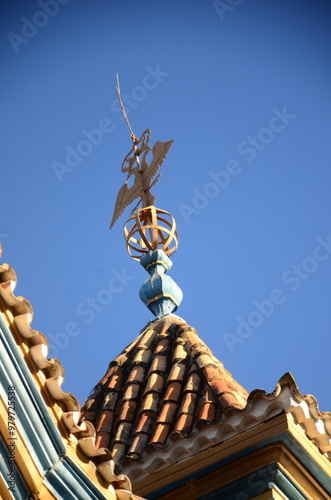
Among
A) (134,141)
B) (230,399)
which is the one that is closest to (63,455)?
(230,399)

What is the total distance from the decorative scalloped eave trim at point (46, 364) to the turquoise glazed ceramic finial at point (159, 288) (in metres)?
4.93

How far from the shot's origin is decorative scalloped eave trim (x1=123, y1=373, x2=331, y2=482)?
7926mm

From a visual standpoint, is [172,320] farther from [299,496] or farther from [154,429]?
[299,496]

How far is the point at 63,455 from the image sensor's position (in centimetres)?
629

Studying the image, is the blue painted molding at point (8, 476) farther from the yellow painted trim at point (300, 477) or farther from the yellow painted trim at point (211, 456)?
the yellow painted trim at point (300, 477)

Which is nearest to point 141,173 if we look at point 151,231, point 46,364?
point 151,231

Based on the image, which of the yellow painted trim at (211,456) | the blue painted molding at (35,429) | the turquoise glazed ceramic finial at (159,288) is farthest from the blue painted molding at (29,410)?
the turquoise glazed ceramic finial at (159,288)

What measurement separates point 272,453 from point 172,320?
3.26 m

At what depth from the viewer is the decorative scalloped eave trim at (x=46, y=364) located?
249 inches

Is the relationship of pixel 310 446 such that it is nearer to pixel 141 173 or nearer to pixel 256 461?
pixel 256 461

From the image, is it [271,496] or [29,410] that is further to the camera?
[271,496]

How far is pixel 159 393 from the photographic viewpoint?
9570 millimetres

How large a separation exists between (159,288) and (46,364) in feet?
17.4

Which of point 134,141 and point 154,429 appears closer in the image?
point 154,429
